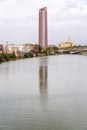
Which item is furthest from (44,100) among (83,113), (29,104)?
(83,113)

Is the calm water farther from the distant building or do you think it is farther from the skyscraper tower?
the distant building

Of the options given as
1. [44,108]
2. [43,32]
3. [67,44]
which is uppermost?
[43,32]

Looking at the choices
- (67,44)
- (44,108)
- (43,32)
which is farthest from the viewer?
(67,44)

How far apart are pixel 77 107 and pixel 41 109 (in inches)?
16.3

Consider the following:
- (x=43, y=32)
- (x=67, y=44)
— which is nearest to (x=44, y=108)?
(x=43, y=32)

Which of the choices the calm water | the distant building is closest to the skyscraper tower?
the distant building

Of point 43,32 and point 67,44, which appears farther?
point 67,44

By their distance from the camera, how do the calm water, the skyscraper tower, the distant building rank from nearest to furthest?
the calm water
the skyscraper tower
the distant building

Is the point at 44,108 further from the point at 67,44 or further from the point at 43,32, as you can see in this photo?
the point at 67,44

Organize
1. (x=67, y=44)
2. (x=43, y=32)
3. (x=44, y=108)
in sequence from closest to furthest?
(x=44, y=108) → (x=43, y=32) → (x=67, y=44)

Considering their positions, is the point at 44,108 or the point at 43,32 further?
the point at 43,32

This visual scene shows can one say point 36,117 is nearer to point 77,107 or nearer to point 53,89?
point 77,107

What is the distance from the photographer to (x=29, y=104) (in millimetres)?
3943

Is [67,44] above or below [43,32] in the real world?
below
